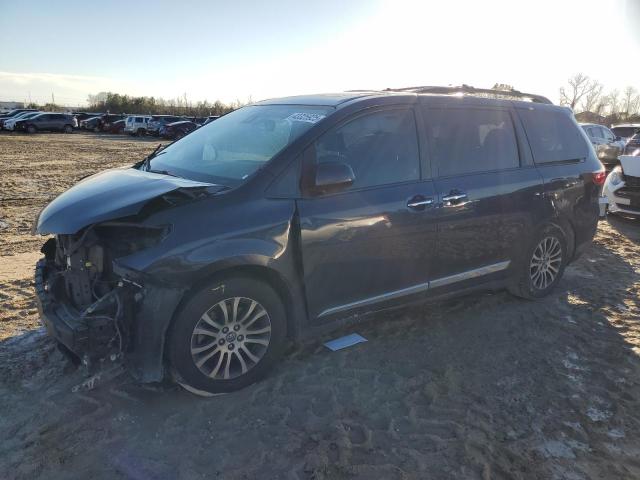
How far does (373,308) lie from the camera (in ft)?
12.7

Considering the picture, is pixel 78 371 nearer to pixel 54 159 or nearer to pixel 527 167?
pixel 527 167

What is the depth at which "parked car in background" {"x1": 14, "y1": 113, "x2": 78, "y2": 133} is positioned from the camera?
37625 mm

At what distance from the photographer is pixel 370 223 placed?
3.63 meters

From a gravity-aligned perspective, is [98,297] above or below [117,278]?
below

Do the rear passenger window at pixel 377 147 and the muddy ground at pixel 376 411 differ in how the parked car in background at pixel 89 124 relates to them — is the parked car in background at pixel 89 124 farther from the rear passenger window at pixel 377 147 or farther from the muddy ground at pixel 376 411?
the rear passenger window at pixel 377 147

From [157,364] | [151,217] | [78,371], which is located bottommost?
[78,371]

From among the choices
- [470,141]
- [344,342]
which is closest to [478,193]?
[470,141]

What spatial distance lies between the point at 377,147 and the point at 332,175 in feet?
2.10

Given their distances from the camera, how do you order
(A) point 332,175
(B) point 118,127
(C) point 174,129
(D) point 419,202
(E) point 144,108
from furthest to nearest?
(E) point 144,108, (B) point 118,127, (C) point 174,129, (D) point 419,202, (A) point 332,175

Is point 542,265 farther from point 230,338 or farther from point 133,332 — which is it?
point 133,332

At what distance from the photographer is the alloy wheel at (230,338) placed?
318 centimetres

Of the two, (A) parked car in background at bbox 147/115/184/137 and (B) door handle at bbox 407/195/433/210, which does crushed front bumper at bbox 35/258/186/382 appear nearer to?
(B) door handle at bbox 407/195/433/210

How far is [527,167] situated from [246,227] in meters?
2.90

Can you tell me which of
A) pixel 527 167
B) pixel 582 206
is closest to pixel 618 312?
pixel 582 206
